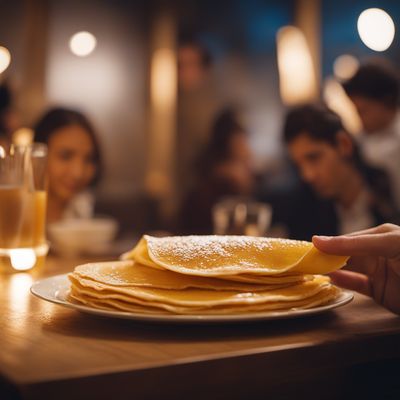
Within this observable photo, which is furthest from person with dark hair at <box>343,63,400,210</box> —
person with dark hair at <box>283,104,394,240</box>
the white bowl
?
the white bowl

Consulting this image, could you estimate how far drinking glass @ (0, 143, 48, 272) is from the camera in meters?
1.33

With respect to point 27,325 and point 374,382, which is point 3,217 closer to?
point 27,325

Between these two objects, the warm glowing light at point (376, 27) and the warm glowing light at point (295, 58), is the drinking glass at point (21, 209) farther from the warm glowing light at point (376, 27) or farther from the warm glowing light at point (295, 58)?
the warm glowing light at point (295, 58)

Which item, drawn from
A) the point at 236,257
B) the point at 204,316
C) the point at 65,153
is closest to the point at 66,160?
the point at 65,153

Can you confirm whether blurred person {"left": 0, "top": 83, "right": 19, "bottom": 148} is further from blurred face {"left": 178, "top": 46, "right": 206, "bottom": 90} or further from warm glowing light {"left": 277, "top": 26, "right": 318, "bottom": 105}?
blurred face {"left": 178, "top": 46, "right": 206, "bottom": 90}

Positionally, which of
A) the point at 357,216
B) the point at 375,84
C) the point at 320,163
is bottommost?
the point at 357,216

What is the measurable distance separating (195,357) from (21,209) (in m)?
0.82

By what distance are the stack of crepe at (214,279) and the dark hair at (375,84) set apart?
266 centimetres

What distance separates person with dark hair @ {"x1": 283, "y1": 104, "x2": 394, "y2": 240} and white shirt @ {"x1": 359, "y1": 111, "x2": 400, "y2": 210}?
1.64 feet

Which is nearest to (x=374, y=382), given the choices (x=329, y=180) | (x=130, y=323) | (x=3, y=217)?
(x=130, y=323)

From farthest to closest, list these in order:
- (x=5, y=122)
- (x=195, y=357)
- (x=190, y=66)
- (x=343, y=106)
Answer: (x=190, y=66), (x=343, y=106), (x=5, y=122), (x=195, y=357)

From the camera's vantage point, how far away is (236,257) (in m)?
0.84

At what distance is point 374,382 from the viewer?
2.80 ft

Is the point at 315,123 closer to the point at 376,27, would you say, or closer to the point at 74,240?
the point at 376,27
